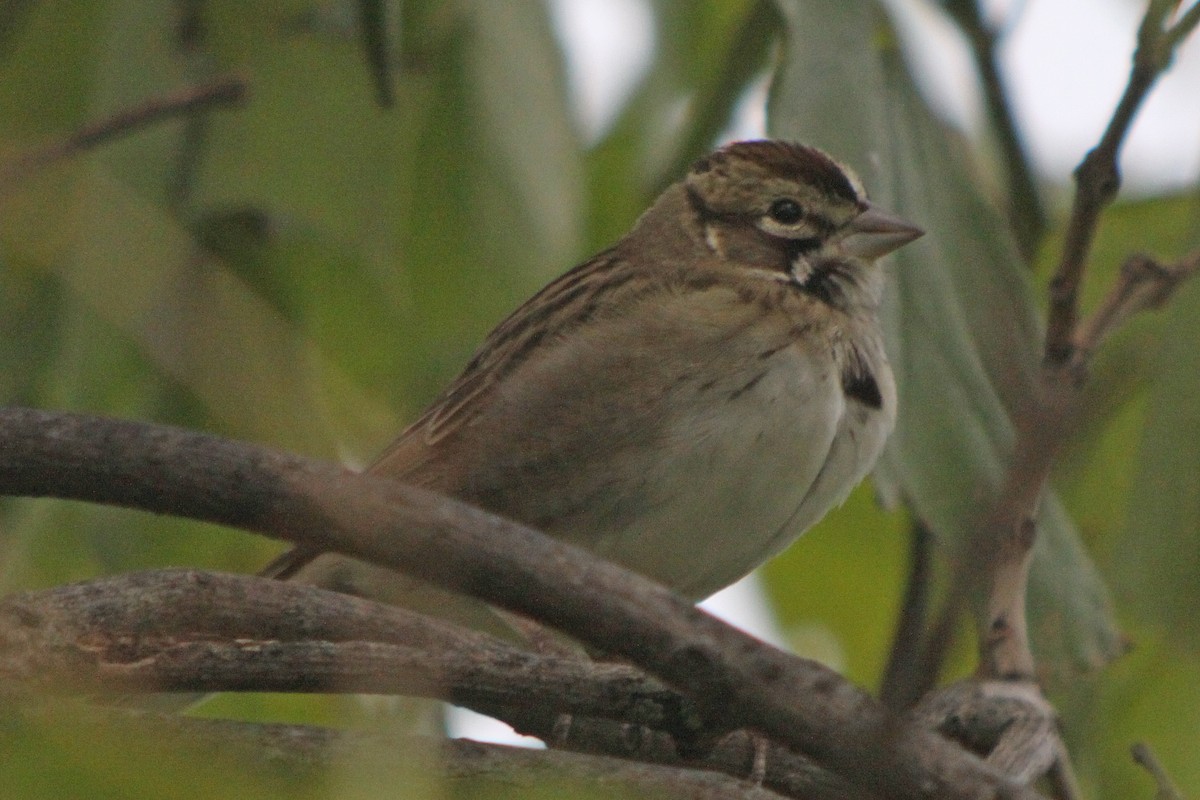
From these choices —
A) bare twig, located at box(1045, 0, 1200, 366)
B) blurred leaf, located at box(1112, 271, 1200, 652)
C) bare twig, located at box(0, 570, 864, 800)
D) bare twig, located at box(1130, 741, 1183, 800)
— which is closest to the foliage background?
blurred leaf, located at box(1112, 271, 1200, 652)

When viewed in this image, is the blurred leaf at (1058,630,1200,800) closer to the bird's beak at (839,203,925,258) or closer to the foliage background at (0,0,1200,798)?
the foliage background at (0,0,1200,798)

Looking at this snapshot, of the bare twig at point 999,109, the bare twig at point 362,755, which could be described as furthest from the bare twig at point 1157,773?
the bare twig at point 999,109

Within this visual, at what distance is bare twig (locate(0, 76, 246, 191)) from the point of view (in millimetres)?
3334

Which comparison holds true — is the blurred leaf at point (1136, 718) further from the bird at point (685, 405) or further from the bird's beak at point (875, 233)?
the bird's beak at point (875, 233)

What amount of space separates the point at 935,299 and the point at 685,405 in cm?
73

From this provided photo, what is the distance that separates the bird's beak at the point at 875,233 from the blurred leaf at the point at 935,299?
0.04m

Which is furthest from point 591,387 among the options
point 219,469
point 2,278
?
point 219,469

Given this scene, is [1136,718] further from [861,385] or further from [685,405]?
[685,405]

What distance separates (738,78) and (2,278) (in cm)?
177

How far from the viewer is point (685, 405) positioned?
337cm

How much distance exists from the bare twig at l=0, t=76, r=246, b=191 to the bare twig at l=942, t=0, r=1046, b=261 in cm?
179

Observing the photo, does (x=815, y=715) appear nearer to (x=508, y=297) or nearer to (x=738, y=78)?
(x=508, y=297)


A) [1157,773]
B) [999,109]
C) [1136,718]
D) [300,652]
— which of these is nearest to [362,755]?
[300,652]

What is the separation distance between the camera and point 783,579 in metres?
4.68
